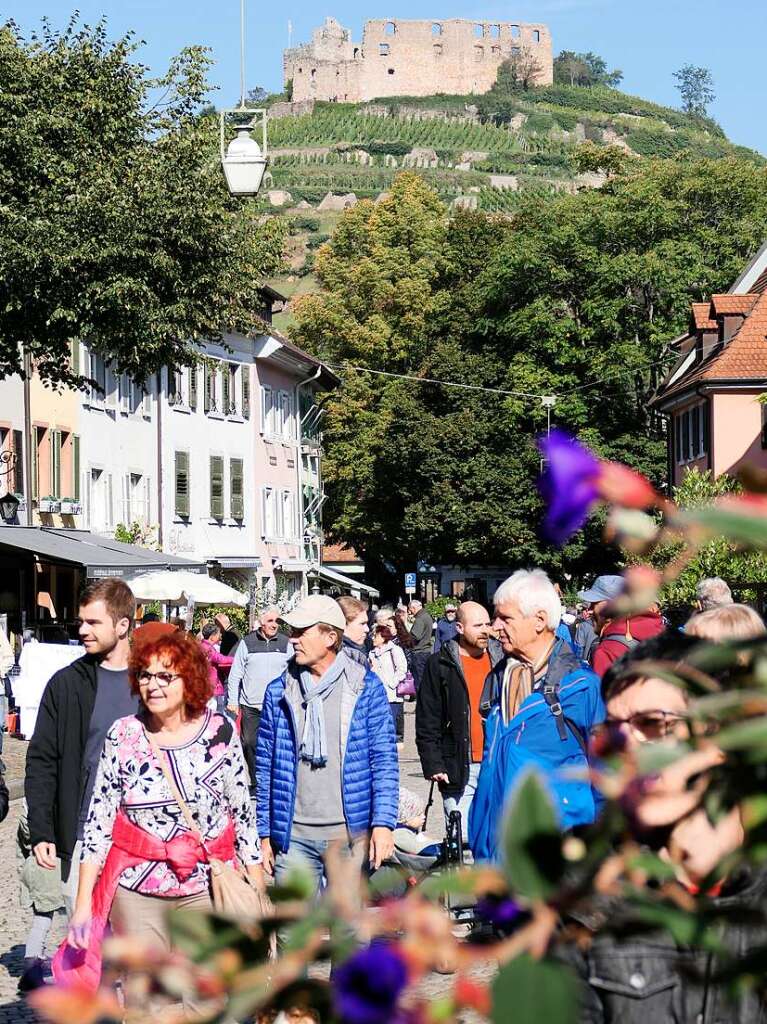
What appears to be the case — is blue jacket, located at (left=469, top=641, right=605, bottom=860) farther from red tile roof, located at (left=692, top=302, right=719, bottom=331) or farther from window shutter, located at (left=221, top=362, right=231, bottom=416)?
window shutter, located at (left=221, top=362, right=231, bottom=416)

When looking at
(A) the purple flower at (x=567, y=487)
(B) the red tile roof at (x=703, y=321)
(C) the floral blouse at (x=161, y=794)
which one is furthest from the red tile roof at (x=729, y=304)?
(A) the purple flower at (x=567, y=487)

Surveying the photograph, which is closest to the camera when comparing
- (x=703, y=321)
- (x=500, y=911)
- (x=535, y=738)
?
(x=500, y=911)

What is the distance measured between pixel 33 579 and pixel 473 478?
2350cm

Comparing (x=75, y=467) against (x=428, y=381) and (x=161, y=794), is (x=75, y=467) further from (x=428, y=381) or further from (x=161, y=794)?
(x=161, y=794)

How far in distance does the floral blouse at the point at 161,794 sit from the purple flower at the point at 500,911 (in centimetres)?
513

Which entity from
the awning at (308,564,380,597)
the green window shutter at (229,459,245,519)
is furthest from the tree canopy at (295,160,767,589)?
the green window shutter at (229,459,245,519)

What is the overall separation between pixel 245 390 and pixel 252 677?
44.1 metres

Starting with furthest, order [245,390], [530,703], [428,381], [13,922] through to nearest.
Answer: [428,381] → [245,390] → [13,922] → [530,703]

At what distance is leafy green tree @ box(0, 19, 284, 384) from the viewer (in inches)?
896

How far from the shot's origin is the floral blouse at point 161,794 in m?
6.25

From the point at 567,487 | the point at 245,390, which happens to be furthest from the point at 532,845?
the point at 245,390

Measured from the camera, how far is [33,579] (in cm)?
Answer: 3747

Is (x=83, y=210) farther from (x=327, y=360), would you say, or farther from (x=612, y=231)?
(x=327, y=360)

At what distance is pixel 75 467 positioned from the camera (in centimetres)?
4172
